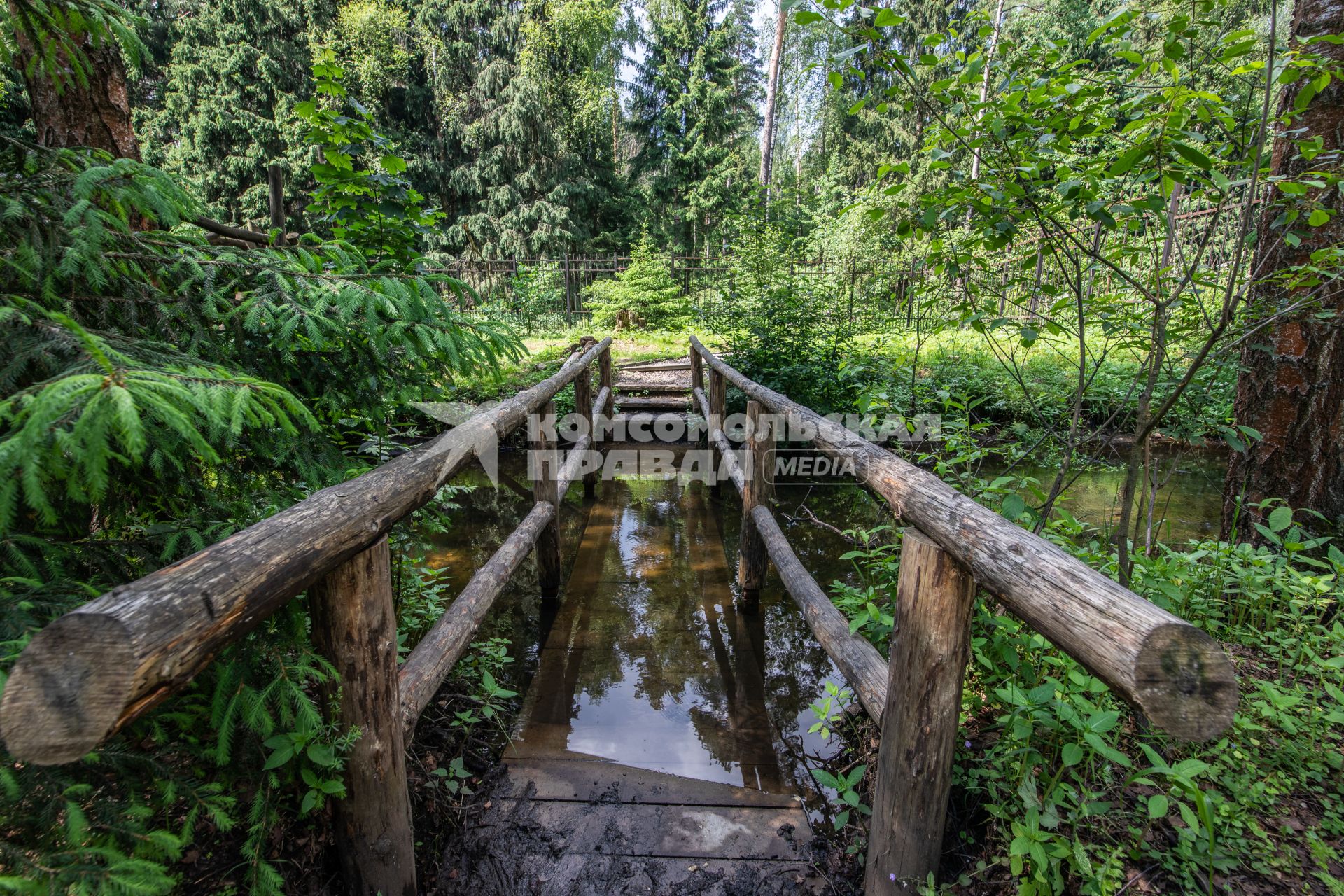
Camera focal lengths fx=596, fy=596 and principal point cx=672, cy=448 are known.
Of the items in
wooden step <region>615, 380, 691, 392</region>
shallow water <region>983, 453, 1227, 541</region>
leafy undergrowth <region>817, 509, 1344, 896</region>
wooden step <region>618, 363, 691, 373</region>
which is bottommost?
shallow water <region>983, 453, 1227, 541</region>

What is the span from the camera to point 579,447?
502 centimetres

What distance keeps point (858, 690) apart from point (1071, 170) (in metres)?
1.92

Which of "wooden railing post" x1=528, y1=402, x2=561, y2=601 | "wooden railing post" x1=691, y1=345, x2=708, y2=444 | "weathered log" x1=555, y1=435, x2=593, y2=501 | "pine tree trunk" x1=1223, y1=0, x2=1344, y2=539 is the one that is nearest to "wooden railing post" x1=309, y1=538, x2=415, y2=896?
"wooden railing post" x1=528, y1=402, x2=561, y2=601

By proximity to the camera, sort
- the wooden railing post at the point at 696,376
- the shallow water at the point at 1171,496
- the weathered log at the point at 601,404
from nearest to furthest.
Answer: the shallow water at the point at 1171,496 → the weathered log at the point at 601,404 → the wooden railing post at the point at 696,376

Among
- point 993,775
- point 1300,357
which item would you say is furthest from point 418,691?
point 1300,357

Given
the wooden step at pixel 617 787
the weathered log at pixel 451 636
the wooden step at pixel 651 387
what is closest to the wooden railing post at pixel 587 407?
the wooden step at pixel 651 387

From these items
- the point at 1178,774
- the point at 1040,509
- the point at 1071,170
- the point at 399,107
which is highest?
the point at 399,107

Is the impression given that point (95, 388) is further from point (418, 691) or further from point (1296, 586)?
point (1296, 586)

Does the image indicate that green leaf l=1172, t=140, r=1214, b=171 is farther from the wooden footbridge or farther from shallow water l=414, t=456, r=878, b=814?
shallow water l=414, t=456, r=878, b=814

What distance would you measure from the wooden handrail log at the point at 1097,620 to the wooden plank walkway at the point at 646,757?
1233 millimetres

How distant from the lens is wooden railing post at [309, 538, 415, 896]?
1420 millimetres

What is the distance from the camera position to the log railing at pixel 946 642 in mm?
870

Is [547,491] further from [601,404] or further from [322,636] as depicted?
[601,404]

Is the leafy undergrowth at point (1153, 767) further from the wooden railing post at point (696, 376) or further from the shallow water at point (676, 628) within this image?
the wooden railing post at point (696, 376)
